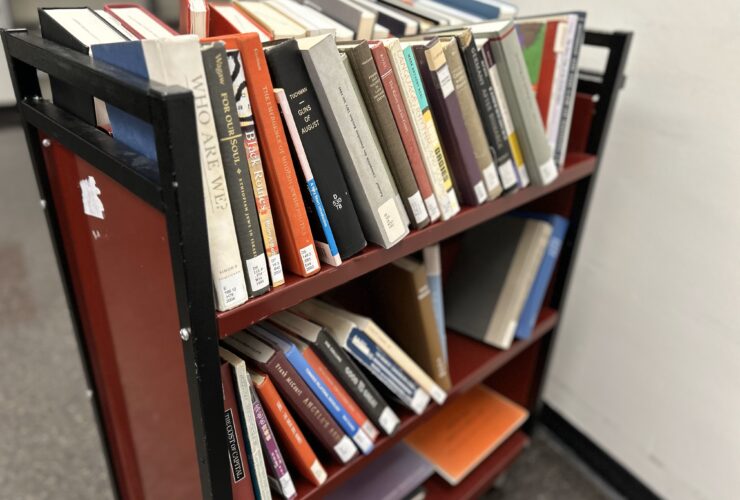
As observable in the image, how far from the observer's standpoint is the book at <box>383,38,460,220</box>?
0.72 metres

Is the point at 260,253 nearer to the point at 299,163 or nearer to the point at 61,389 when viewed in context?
the point at 299,163

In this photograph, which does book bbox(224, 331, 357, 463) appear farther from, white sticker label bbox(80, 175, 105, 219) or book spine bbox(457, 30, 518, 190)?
book spine bbox(457, 30, 518, 190)

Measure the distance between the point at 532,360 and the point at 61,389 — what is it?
1.40 metres

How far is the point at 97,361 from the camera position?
3.05ft

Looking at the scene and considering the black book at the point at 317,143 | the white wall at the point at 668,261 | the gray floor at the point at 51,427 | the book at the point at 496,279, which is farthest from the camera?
the gray floor at the point at 51,427

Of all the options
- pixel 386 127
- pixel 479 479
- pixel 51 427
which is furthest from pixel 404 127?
pixel 51 427

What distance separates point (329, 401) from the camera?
0.81 metres

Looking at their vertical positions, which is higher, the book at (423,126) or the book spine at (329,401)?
the book at (423,126)

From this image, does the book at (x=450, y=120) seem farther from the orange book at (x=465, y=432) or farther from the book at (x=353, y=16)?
the orange book at (x=465, y=432)

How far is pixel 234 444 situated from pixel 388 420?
0.94 feet

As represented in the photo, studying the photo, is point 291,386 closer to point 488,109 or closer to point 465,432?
point 488,109

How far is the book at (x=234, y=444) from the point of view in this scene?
676 mm

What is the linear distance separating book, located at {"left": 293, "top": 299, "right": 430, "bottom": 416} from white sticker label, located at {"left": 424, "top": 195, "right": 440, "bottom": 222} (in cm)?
20

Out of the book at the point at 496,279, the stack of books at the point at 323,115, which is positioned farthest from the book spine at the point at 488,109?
the book at the point at 496,279
